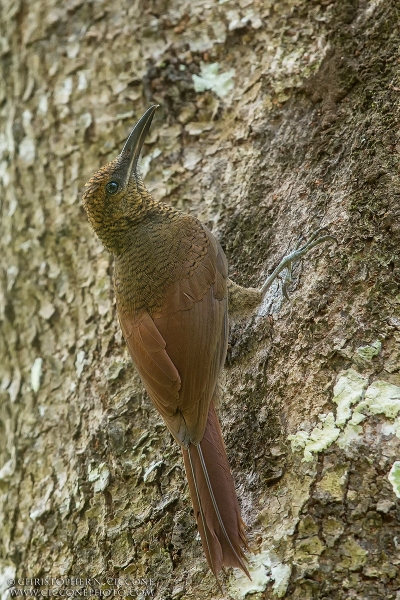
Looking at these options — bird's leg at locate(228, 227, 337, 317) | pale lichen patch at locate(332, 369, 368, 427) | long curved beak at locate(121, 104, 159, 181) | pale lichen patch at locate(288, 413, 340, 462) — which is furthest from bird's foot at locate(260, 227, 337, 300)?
long curved beak at locate(121, 104, 159, 181)

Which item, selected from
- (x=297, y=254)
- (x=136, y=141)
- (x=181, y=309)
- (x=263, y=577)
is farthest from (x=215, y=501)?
(x=136, y=141)

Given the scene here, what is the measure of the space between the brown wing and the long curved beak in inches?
24.8

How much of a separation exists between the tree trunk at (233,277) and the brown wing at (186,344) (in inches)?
5.6

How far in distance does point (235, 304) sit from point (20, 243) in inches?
58.9

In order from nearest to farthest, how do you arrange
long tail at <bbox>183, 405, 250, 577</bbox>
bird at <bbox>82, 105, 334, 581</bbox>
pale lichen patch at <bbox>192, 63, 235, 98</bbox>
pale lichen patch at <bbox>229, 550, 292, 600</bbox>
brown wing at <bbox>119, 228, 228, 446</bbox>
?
pale lichen patch at <bbox>229, 550, 292, 600</bbox> → long tail at <bbox>183, 405, 250, 577</bbox> → bird at <bbox>82, 105, 334, 581</bbox> → brown wing at <bbox>119, 228, 228, 446</bbox> → pale lichen patch at <bbox>192, 63, 235, 98</bbox>

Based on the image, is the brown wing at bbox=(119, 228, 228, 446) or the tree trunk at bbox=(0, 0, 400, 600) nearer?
the tree trunk at bbox=(0, 0, 400, 600)

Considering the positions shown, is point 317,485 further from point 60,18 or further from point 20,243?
point 60,18

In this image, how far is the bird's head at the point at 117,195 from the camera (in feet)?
12.2

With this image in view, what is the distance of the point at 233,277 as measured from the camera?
3.55 metres

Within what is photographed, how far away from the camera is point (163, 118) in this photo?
3965 millimetres

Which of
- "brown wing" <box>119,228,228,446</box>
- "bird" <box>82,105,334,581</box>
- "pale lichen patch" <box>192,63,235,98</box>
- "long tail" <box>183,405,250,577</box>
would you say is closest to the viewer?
"long tail" <box>183,405,250,577</box>

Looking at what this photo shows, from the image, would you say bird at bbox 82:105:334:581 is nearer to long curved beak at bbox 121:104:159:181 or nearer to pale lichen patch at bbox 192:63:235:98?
long curved beak at bbox 121:104:159:181

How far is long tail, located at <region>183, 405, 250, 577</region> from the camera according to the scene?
2418 millimetres

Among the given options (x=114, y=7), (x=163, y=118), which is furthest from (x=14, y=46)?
(x=163, y=118)
